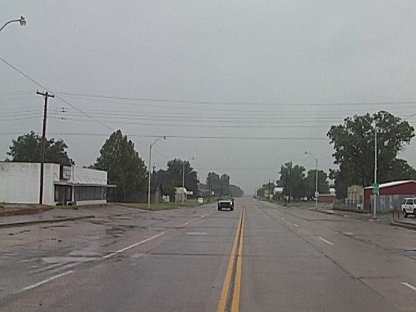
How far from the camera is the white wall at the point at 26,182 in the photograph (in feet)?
193

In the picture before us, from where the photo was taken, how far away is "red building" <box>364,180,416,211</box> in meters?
75.9

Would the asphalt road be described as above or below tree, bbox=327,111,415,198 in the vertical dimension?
below

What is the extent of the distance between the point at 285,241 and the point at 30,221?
17.5 metres

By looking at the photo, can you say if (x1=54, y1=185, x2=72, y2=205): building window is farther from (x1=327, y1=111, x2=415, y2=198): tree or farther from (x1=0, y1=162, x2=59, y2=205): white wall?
(x1=327, y1=111, x2=415, y2=198): tree

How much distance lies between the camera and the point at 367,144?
9856cm

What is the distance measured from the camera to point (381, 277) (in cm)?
1448

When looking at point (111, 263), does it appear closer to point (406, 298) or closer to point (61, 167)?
point (406, 298)

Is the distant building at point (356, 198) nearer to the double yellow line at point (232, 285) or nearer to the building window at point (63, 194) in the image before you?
the building window at point (63, 194)

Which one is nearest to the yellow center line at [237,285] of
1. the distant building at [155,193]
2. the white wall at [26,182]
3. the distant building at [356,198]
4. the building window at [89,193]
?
the white wall at [26,182]

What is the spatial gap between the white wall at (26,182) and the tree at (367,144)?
55493 mm

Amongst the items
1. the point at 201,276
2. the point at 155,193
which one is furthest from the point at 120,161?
the point at 201,276

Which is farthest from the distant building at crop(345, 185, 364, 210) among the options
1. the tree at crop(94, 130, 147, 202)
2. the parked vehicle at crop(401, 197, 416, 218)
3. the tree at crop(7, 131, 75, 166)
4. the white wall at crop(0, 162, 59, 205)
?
the tree at crop(7, 131, 75, 166)

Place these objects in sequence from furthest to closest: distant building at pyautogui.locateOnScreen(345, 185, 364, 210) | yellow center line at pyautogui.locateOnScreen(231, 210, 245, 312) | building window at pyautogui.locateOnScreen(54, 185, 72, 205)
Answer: distant building at pyautogui.locateOnScreen(345, 185, 364, 210) < building window at pyautogui.locateOnScreen(54, 185, 72, 205) < yellow center line at pyautogui.locateOnScreen(231, 210, 245, 312)

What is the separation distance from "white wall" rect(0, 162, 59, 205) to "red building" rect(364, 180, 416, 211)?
4057cm
